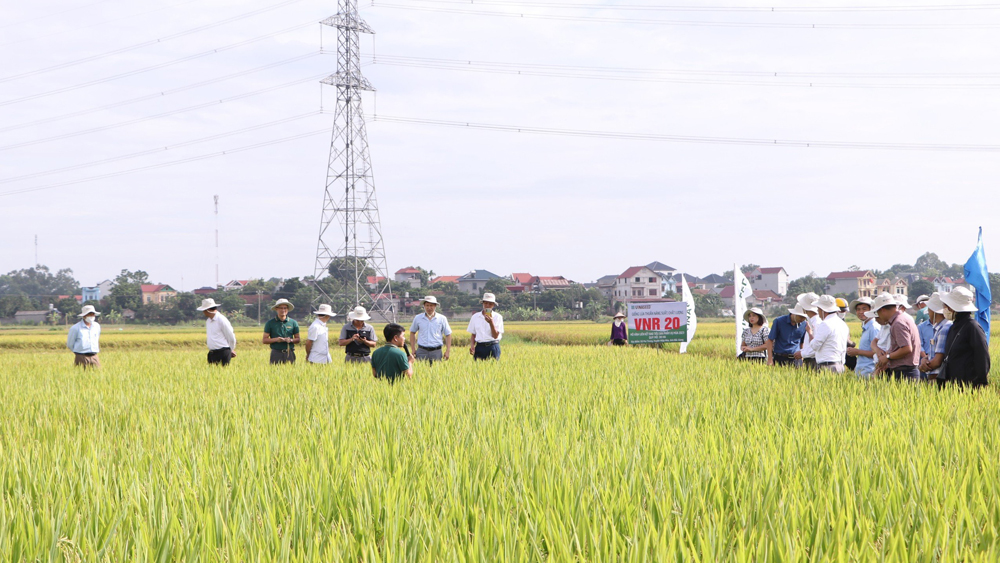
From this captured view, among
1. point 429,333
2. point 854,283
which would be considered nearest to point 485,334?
point 429,333

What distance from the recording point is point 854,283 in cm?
11088

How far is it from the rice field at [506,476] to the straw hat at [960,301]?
0.73m

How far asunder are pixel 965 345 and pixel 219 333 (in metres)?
8.80

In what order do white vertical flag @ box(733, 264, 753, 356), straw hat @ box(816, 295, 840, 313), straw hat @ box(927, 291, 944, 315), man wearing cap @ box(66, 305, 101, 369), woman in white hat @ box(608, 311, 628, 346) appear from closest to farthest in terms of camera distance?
straw hat @ box(927, 291, 944, 315)
straw hat @ box(816, 295, 840, 313)
man wearing cap @ box(66, 305, 101, 369)
white vertical flag @ box(733, 264, 753, 356)
woman in white hat @ box(608, 311, 628, 346)

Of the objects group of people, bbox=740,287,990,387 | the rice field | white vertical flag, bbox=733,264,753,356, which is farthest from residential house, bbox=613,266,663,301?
the rice field

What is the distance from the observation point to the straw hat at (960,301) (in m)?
5.97

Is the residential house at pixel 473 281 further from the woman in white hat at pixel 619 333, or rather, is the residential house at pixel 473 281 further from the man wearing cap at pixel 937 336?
the man wearing cap at pixel 937 336

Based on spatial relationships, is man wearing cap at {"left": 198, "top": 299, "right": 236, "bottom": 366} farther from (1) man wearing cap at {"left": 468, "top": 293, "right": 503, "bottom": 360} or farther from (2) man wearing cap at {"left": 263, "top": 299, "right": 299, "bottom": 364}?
(1) man wearing cap at {"left": 468, "top": 293, "right": 503, "bottom": 360}

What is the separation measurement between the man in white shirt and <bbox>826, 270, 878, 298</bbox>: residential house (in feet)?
363

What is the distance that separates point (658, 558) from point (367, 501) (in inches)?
48.9

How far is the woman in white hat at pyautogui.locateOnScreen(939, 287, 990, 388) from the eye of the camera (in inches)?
236

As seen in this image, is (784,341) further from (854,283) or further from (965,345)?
(854,283)

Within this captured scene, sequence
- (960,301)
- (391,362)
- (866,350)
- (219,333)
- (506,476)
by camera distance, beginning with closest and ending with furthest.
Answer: (506,476), (960,301), (391,362), (866,350), (219,333)

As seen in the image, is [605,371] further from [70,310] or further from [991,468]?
[70,310]
